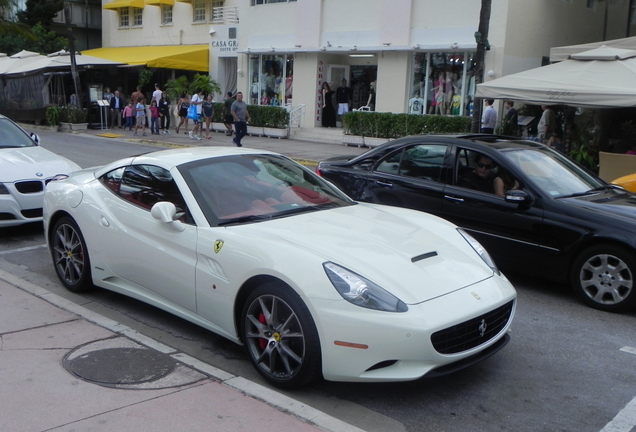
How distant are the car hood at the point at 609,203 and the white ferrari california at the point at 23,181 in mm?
6260

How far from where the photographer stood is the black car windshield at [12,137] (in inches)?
374

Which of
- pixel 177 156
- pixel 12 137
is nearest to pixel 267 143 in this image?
pixel 12 137

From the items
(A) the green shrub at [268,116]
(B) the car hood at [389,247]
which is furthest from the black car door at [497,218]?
(A) the green shrub at [268,116]

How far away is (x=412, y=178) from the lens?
7551 millimetres

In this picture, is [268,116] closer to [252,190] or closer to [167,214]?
[252,190]

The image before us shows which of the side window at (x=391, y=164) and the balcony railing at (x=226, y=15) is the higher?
the balcony railing at (x=226, y=15)

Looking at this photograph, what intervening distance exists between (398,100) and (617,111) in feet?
27.0

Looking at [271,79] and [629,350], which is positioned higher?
[271,79]

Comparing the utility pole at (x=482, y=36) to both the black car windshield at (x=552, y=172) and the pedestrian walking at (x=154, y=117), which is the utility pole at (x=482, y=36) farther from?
the pedestrian walking at (x=154, y=117)

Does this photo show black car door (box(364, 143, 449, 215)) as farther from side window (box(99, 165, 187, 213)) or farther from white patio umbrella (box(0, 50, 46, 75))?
white patio umbrella (box(0, 50, 46, 75))

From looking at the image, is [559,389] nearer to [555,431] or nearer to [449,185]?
[555,431]

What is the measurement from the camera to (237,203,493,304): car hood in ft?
13.6

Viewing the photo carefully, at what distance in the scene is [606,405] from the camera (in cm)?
424

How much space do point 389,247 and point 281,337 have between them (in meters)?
0.96
